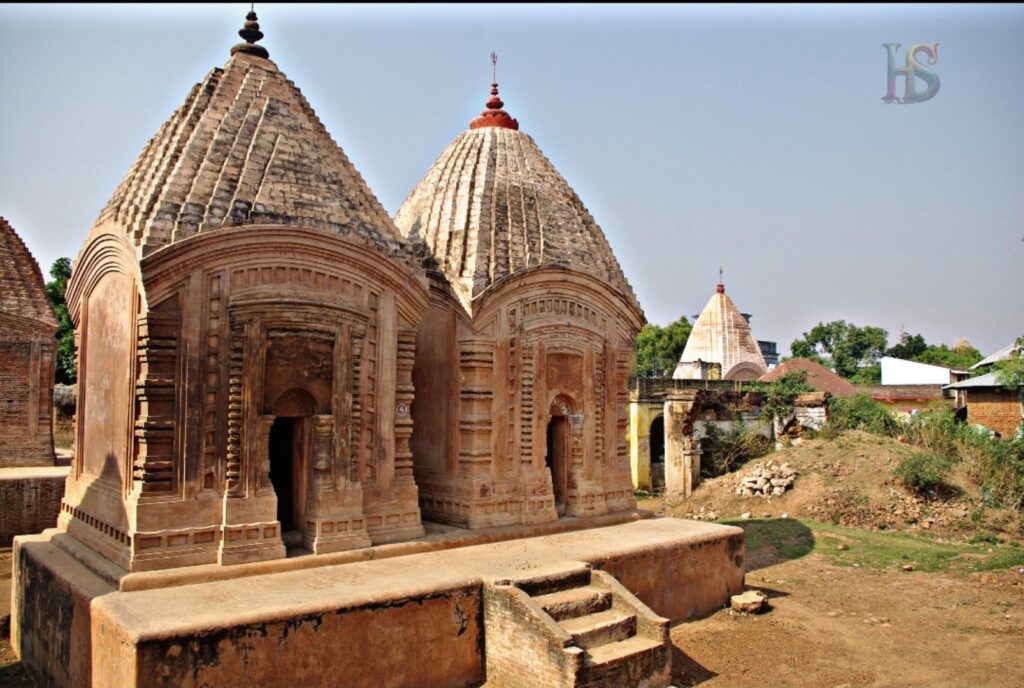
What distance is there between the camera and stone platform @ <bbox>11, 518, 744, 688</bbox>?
6.47m

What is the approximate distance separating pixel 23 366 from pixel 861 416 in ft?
61.5

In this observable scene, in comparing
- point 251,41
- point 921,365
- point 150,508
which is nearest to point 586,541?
point 150,508

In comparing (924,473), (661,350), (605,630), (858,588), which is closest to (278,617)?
(605,630)

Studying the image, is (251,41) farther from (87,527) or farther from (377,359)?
(87,527)

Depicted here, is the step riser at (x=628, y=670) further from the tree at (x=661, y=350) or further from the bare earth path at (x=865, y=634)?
the tree at (x=661, y=350)

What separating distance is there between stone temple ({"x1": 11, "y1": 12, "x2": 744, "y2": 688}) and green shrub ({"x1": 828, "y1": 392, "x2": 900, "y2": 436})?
34.4 ft

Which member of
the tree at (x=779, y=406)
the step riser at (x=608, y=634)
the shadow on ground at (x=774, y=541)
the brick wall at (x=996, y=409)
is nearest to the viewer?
the step riser at (x=608, y=634)

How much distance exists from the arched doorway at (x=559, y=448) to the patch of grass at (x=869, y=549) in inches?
180

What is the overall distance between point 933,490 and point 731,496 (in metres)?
4.03

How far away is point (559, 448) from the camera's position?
11898 mm

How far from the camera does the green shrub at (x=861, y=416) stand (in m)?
20.5

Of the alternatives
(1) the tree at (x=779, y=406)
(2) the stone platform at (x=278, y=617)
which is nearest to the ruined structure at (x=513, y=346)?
(2) the stone platform at (x=278, y=617)

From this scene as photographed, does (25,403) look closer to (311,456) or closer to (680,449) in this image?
(311,456)

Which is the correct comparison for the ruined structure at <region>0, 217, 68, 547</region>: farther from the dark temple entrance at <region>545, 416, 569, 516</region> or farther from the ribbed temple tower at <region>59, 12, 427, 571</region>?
the dark temple entrance at <region>545, 416, 569, 516</region>
